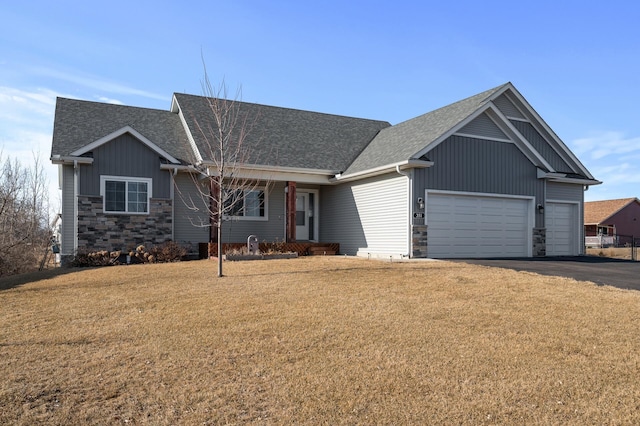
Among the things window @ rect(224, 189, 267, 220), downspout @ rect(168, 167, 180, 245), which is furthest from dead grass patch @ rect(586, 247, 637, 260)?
downspout @ rect(168, 167, 180, 245)

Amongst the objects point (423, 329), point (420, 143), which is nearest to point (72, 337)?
point (423, 329)

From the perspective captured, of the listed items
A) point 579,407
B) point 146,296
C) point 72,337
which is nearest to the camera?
point 579,407

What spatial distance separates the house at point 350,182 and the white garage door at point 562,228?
50 mm

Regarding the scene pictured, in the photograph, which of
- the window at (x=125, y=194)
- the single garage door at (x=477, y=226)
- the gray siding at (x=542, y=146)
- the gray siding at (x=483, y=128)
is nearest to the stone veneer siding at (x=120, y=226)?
the window at (x=125, y=194)

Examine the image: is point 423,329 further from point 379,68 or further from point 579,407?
point 379,68

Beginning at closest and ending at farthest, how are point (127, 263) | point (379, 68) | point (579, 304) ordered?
1. point (579, 304)
2. point (127, 263)
3. point (379, 68)

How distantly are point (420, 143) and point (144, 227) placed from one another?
379 inches

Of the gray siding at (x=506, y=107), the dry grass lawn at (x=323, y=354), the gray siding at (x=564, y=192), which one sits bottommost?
the dry grass lawn at (x=323, y=354)

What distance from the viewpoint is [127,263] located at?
52.6 feet

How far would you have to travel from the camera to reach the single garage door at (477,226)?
16266mm

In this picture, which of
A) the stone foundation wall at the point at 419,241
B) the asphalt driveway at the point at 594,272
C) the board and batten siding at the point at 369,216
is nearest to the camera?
the asphalt driveway at the point at 594,272

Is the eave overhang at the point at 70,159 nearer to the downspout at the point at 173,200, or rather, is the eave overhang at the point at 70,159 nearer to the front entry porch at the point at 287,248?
the downspout at the point at 173,200

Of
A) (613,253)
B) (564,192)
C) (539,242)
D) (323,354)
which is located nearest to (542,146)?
(564,192)

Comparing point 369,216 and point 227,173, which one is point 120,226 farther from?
point 369,216
